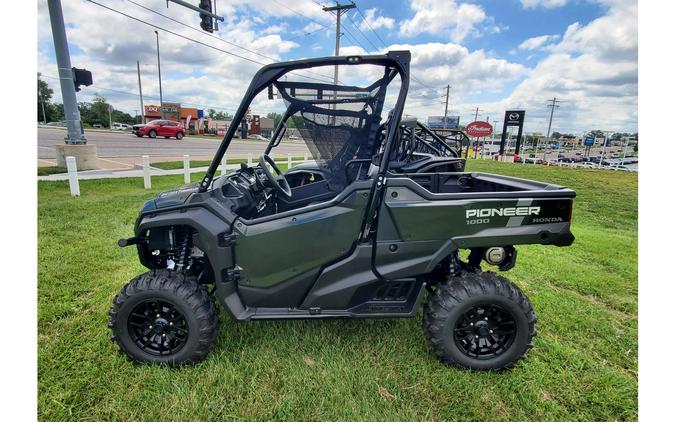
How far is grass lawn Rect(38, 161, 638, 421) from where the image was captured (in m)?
2.14

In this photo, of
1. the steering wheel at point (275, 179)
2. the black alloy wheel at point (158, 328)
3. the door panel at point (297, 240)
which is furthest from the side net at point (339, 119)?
the black alloy wheel at point (158, 328)

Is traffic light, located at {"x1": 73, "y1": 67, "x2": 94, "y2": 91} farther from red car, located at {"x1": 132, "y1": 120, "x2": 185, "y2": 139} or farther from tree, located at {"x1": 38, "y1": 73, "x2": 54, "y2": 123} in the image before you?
tree, located at {"x1": 38, "y1": 73, "x2": 54, "y2": 123}

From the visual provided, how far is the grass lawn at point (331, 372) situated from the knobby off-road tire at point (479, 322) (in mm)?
126

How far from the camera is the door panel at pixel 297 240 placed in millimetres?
2354

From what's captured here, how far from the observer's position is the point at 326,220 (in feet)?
7.72

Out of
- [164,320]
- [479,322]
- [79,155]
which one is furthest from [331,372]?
[79,155]

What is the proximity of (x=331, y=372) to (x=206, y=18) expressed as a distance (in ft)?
39.4

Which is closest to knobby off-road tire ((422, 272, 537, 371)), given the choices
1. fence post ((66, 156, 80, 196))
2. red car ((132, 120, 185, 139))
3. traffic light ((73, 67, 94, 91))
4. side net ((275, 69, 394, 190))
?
side net ((275, 69, 394, 190))

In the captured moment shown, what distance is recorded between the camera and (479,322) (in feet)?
8.18

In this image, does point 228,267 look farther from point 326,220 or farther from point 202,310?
point 326,220

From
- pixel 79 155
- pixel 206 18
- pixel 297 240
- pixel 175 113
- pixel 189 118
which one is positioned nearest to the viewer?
pixel 297 240

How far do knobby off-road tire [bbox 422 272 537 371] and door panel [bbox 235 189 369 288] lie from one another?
0.80 meters

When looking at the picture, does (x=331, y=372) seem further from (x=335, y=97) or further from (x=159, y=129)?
(x=159, y=129)

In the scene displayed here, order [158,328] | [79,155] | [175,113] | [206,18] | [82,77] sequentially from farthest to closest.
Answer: [175,113]
[206,18]
[79,155]
[82,77]
[158,328]
